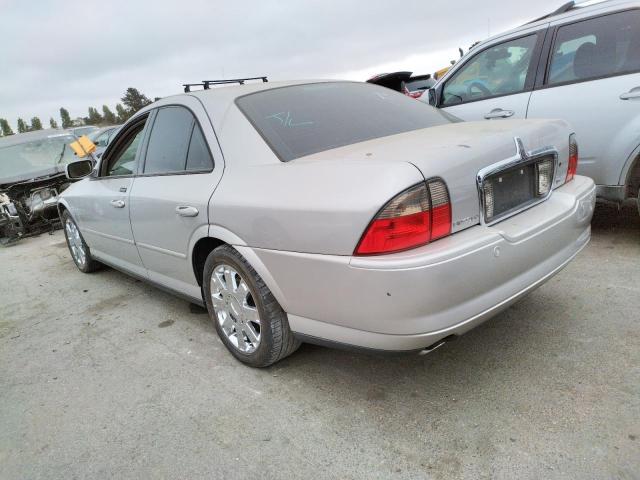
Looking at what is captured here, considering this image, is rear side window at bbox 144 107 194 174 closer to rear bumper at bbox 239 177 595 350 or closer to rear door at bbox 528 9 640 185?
rear bumper at bbox 239 177 595 350

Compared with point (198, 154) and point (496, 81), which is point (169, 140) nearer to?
point (198, 154)

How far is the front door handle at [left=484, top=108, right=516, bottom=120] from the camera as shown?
4121mm

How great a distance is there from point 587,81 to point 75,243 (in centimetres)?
492

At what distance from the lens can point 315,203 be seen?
2.01 m

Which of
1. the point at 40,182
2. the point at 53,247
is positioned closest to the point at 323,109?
the point at 53,247

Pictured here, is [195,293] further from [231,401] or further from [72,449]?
[72,449]

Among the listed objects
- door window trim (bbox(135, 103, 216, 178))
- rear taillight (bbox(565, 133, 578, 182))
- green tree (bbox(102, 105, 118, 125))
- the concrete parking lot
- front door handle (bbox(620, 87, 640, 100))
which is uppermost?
green tree (bbox(102, 105, 118, 125))

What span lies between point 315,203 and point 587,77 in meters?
2.87

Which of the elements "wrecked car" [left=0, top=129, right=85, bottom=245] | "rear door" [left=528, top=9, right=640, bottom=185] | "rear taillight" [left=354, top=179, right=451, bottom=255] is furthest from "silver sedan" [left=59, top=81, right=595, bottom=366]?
"wrecked car" [left=0, top=129, right=85, bottom=245]

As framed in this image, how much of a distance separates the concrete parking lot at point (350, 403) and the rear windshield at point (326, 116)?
1.18 metres

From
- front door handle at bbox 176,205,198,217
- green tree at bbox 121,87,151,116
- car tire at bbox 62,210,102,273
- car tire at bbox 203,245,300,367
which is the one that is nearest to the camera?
car tire at bbox 203,245,300,367

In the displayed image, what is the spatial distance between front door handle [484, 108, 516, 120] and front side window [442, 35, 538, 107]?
0.18 m

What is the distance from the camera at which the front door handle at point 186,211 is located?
8.87 feet

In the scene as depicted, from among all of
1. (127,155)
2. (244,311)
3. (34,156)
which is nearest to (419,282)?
(244,311)
